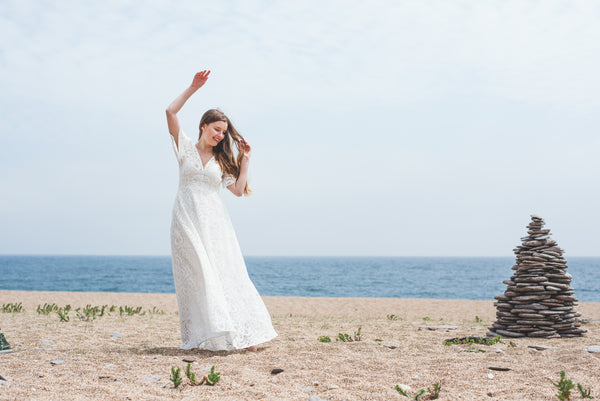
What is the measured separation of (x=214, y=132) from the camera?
6125 mm

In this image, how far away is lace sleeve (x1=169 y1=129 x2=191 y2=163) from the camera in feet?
19.8

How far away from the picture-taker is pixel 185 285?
19.0 feet

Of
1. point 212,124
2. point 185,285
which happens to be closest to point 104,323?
point 185,285

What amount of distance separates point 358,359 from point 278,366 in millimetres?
940

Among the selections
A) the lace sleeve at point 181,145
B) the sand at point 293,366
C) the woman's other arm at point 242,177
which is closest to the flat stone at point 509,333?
the sand at point 293,366

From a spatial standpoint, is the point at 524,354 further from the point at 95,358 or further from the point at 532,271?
the point at 95,358

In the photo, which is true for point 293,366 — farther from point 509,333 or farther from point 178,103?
point 509,333

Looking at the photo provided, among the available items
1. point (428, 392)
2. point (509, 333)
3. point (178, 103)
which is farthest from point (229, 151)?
point (509, 333)

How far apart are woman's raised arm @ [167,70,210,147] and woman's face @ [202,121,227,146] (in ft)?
1.18

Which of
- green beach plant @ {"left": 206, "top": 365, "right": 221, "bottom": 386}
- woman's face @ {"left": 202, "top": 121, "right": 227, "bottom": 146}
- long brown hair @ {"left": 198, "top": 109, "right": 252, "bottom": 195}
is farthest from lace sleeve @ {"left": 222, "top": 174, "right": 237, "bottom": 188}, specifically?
green beach plant @ {"left": 206, "top": 365, "right": 221, "bottom": 386}

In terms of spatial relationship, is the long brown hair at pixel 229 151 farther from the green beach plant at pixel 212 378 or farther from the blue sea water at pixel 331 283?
the blue sea water at pixel 331 283

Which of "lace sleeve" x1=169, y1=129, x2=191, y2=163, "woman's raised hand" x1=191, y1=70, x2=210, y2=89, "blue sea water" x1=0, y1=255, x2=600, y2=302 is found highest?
"woman's raised hand" x1=191, y1=70, x2=210, y2=89

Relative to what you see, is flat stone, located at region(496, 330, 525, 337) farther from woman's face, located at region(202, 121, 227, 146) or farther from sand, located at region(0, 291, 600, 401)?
woman's face, located at region(202, 121, 227, 146)

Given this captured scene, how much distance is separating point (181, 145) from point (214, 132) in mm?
443
